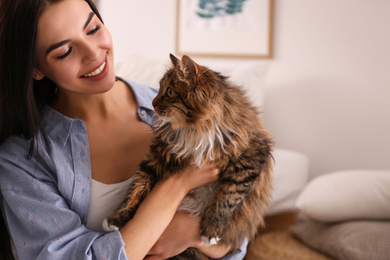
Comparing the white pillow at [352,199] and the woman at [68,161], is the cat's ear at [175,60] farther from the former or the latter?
the white pillow at [352,199]

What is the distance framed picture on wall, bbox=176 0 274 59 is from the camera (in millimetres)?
2549

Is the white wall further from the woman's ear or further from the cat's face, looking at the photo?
the woman's ear

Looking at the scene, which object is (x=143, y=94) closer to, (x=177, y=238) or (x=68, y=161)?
(x=68, y=161)

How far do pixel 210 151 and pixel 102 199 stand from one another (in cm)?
45

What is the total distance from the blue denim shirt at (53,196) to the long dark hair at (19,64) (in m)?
0.06

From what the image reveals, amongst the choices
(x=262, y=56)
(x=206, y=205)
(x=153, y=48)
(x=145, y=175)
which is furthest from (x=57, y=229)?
(x=153, y=48)

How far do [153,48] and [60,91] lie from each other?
60.9 inches

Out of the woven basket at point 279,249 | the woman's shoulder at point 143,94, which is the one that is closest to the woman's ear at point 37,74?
the woman's shoulder at point 143,94

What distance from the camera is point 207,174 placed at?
49.4 inches

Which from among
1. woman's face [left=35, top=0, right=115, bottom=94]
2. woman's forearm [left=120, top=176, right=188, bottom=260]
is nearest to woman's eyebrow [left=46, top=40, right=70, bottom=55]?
woman's face [left=35, top=0, right=115, bottom=94]

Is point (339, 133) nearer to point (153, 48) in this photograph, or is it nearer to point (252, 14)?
point (252, 14)

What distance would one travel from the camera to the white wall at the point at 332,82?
7.41 feet

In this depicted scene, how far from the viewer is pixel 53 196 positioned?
1269 millimetres

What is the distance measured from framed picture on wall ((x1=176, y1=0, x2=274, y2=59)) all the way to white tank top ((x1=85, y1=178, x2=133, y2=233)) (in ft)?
A: 5.27
